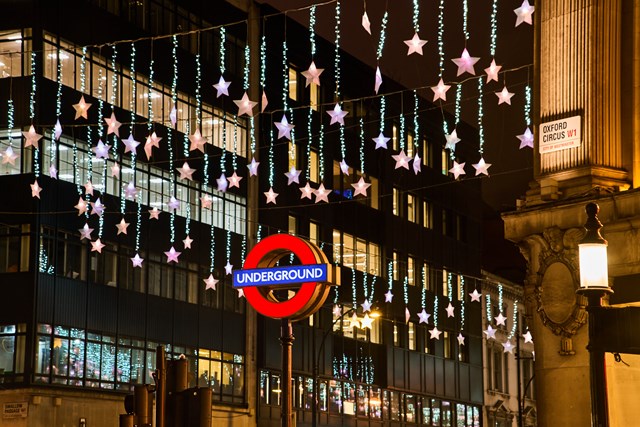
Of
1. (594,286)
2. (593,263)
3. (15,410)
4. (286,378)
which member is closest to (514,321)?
(15,410)

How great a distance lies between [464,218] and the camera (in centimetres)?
8031

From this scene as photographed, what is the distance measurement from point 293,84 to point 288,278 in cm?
4658

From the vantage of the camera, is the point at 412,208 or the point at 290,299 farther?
the point at 412,208

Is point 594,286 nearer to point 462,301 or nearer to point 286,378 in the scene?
point 286,378

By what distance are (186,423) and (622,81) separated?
46.9ft

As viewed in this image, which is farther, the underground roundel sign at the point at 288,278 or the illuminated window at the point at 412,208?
the illuminated window at the point at 412,208

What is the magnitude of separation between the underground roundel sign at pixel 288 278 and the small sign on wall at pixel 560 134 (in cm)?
689

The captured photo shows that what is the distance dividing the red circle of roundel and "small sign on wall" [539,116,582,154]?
277 inches

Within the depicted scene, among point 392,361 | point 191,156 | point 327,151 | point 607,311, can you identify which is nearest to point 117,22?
point 191,156

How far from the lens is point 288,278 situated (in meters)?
16.8

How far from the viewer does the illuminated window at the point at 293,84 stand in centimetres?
6247

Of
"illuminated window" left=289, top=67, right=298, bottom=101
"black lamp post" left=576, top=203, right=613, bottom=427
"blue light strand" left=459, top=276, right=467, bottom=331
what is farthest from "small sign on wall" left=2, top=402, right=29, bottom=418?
"blue light strand" left=459, top=276, right=467, bottom=331

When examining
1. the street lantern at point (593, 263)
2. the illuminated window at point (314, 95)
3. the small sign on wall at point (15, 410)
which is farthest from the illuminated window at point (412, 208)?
the street lantern at point (593, 263)

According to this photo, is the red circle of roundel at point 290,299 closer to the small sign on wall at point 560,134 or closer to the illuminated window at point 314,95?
the small sign on wall at point 560,134
